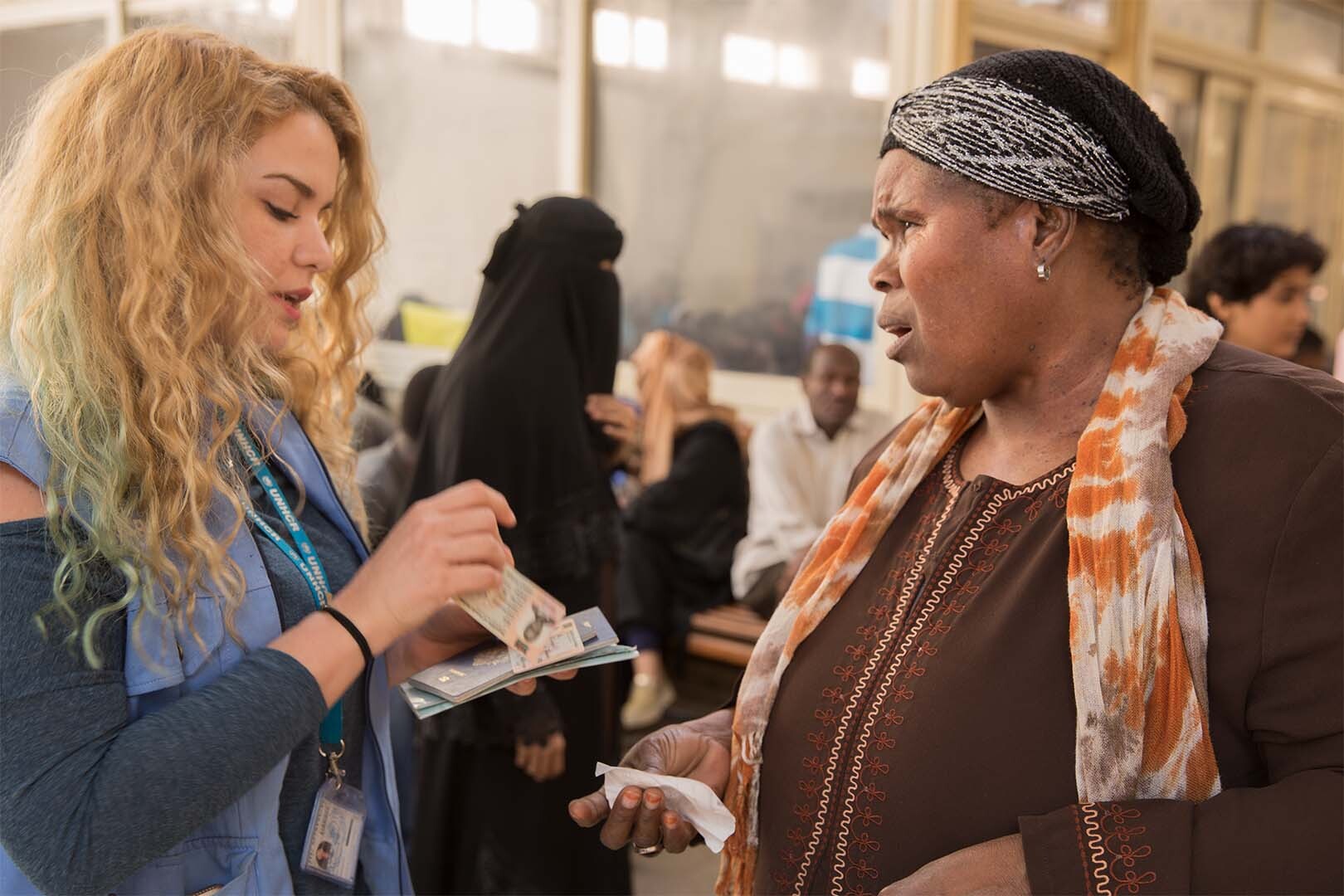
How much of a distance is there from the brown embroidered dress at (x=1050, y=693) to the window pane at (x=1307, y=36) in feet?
23.8

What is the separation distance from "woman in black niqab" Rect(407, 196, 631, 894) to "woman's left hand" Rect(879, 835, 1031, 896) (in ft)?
4.91

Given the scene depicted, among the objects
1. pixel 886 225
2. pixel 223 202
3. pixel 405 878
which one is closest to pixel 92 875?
pixel 405 878

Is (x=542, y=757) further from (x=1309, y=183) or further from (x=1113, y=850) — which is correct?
(x=1309, y=183)

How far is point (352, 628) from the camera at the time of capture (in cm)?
138

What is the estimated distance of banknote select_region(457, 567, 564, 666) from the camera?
1436mm

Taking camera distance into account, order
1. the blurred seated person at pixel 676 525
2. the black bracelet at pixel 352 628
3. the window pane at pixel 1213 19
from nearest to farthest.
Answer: the black bracelet at pixel 352 628 < the blurred seated person at pixel 676 525 < the window pane at pixel 1213 19

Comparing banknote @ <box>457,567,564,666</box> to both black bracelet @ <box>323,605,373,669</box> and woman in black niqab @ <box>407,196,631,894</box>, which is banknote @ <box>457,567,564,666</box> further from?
woman in black niqab @ <box>407,196,631,894</box>

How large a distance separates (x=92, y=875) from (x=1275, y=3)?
27.3ft

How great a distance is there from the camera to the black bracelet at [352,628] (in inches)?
54.4

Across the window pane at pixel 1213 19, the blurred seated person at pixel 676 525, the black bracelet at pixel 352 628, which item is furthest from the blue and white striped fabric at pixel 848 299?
the black bracelet at pixel 352 628

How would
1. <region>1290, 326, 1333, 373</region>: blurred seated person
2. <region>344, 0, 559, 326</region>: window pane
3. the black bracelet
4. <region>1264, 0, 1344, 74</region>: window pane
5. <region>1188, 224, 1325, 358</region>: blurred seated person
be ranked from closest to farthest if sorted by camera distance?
the black bracelet, <region>1188, 224, 1325, 358</region>: blurred seated person, <region>1290, 326, 1333, 373</region>: blurred seated person, <region>344, 0, 559, 326</region>: window pane, <region>1264, 0, 1344, 74</region>: window pane

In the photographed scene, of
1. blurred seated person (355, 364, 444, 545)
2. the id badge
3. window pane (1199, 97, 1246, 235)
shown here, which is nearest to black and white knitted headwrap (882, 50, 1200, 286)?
the id badge

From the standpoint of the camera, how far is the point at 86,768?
3.95ft

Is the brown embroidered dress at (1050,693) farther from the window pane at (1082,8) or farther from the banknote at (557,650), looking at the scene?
the window pane at (1082,8)
